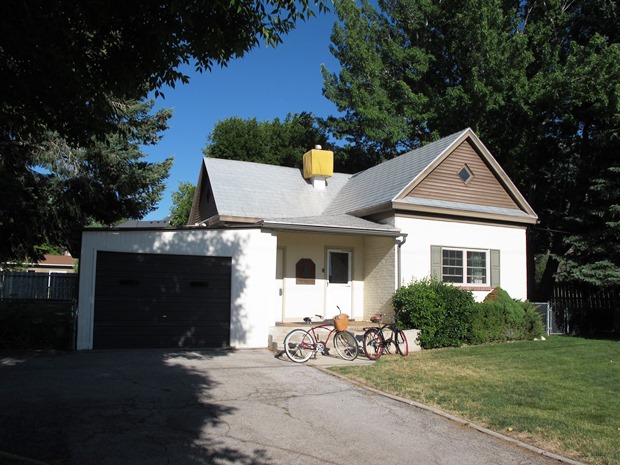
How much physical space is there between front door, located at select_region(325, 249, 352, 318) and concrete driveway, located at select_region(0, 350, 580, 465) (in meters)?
6.50

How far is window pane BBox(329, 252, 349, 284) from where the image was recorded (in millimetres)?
16328

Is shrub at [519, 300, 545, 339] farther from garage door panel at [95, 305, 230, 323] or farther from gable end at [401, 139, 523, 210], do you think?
garage door panel at [95, 305, 230, 323]

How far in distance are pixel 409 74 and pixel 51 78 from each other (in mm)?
24409

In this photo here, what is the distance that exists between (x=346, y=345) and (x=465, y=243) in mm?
6471

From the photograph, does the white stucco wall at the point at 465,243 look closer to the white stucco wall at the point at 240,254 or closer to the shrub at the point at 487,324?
the shrub at the point at 487,324

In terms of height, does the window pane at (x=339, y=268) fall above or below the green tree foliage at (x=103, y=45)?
below

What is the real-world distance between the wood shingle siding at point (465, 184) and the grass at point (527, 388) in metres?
5.11

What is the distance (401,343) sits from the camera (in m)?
12.3

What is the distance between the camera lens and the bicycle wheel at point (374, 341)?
11598 millimetres

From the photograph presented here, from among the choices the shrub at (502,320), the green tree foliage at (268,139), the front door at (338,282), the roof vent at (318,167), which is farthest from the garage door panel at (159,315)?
the green tree foliage at (268,139)

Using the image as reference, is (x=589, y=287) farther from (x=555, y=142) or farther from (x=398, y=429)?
(x=398, y=429)

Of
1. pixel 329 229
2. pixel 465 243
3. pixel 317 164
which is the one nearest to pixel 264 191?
pixel 317 164

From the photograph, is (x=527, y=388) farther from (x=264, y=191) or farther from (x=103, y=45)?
(x=264, y=191)

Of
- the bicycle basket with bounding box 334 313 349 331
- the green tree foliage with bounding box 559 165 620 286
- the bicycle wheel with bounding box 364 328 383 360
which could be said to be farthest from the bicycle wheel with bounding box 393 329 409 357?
the green tree foliage with bounding box 559 165 620 286
